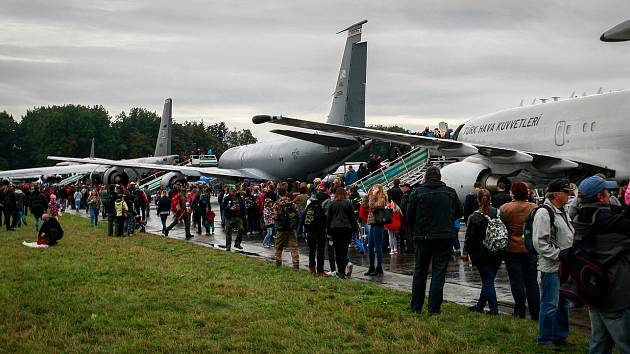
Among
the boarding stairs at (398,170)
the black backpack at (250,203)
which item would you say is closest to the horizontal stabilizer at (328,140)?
the boarding stairs at (398,170)

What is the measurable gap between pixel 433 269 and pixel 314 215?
14.1 feet

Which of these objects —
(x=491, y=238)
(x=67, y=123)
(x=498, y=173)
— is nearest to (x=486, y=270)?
(x=491, y=238)

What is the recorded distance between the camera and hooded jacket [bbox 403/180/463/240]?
28.3 feet

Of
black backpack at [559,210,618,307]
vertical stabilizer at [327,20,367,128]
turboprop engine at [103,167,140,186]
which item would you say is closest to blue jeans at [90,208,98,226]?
vertical stabilizer at [327,20,367,128]

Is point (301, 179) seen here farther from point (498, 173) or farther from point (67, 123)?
point (67, 123)

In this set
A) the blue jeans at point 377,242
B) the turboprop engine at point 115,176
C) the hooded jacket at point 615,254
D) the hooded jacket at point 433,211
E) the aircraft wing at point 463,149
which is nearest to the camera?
the hooded jacket at point 615,254

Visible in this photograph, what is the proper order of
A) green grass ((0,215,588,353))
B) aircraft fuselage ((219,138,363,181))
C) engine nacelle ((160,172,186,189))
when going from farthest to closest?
1. engine nacelle ((160,172,186,189))
2. aircraft fuselage ((219,138,363,181))
3. green grass ((0,215,588,353))

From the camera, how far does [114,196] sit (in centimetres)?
2206

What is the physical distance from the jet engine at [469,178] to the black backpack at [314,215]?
751cm

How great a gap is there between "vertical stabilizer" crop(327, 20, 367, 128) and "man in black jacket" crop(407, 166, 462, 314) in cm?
2221

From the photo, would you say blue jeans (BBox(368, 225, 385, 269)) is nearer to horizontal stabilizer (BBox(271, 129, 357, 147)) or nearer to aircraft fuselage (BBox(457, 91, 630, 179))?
aircraft fuselage (BBox(457, 91, 630, 179))

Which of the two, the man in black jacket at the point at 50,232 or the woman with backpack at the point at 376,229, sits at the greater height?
the woman with backpack at the point at 376,229

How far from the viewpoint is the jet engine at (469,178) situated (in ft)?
63.3

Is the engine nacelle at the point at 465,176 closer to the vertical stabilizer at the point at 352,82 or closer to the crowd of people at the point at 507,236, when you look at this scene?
the crowd of people at the point at 507,236
